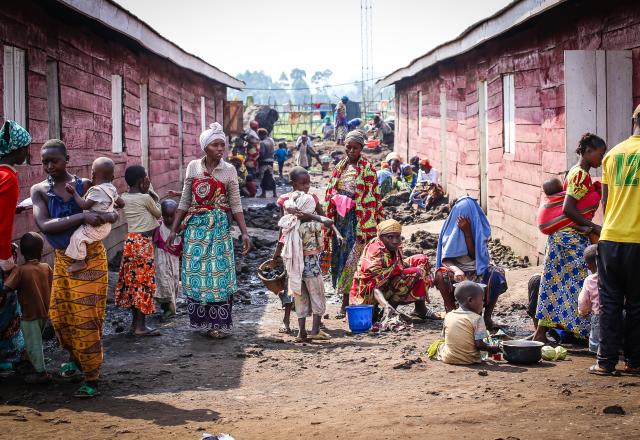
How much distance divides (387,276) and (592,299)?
2.27 meters

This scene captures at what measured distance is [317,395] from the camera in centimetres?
589

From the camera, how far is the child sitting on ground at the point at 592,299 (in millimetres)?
6414

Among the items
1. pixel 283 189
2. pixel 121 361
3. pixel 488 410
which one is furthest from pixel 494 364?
pixel 283 189

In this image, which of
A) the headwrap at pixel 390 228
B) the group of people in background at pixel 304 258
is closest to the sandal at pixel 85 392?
the group of people in background at pixel 304 258

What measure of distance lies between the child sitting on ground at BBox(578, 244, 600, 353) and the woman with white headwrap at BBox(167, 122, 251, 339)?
2935 millimetres

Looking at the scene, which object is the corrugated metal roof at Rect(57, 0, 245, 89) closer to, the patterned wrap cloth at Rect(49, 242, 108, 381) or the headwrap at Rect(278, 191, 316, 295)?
the headwrap at Rect(278, 191, 316, 295)

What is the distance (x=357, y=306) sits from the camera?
8.01 meters

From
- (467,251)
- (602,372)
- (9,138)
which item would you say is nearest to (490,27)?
(467,251)

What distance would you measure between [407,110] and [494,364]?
20732 mm

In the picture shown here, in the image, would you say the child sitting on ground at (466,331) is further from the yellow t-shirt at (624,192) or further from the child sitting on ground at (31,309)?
the child sitting on ground at (31,309)

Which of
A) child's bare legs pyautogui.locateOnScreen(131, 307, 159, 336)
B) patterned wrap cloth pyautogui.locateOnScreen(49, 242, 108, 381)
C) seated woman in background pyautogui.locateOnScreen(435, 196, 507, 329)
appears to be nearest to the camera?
patterned wrap cloth pyautogui.locateOnScreen(49, 242, 108, 381)

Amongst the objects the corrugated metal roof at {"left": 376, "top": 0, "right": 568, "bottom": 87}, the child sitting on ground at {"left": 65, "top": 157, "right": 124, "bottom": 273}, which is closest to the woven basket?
the child sitting on ground at {"left": 65, "top": 157, "right": 124, "bottom": 273}

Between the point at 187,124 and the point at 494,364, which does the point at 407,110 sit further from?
the point at 494,364

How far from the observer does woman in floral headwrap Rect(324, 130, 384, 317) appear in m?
8.82
